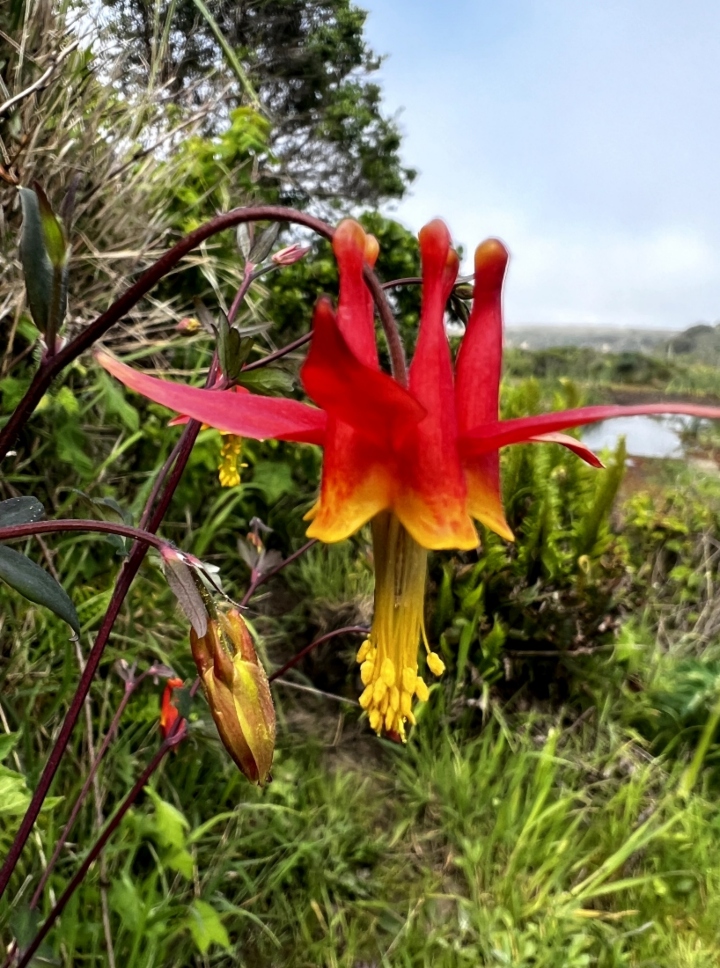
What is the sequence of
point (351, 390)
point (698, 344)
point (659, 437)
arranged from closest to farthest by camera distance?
point (351, 390)
point (659, 437)
point (698, 344)

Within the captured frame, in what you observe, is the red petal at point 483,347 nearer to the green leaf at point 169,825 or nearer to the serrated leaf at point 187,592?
the serrated leaf at point 187,592

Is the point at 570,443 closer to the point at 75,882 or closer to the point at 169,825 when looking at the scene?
the point at 75,882

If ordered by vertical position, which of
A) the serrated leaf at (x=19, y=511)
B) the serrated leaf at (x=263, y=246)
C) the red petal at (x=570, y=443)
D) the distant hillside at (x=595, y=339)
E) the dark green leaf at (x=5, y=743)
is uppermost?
the distant hillside at (x=595, y=339)

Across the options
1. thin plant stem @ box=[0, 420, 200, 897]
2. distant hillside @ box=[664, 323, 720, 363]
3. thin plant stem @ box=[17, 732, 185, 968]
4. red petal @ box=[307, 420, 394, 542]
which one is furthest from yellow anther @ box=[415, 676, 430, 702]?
distant hillside @ box=[664, 323, 720, 363]

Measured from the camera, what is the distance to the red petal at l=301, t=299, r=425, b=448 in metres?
0.26

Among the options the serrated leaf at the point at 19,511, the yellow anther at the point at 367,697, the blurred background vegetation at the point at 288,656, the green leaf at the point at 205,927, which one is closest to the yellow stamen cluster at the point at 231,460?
the blurred background vegetation at the point at 288,656

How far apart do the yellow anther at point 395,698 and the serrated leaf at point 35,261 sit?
27 cm

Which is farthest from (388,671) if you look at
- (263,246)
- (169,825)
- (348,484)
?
(169,825)

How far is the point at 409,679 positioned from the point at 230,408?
→ 7.3 inches

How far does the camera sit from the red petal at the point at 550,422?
0.28 m

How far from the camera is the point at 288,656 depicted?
5.40 feet

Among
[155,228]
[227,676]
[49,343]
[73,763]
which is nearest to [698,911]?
[73,763]

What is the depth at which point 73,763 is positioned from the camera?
110 centimetres

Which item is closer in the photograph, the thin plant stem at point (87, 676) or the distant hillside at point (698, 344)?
the thin plant stem at point (87, 676)
